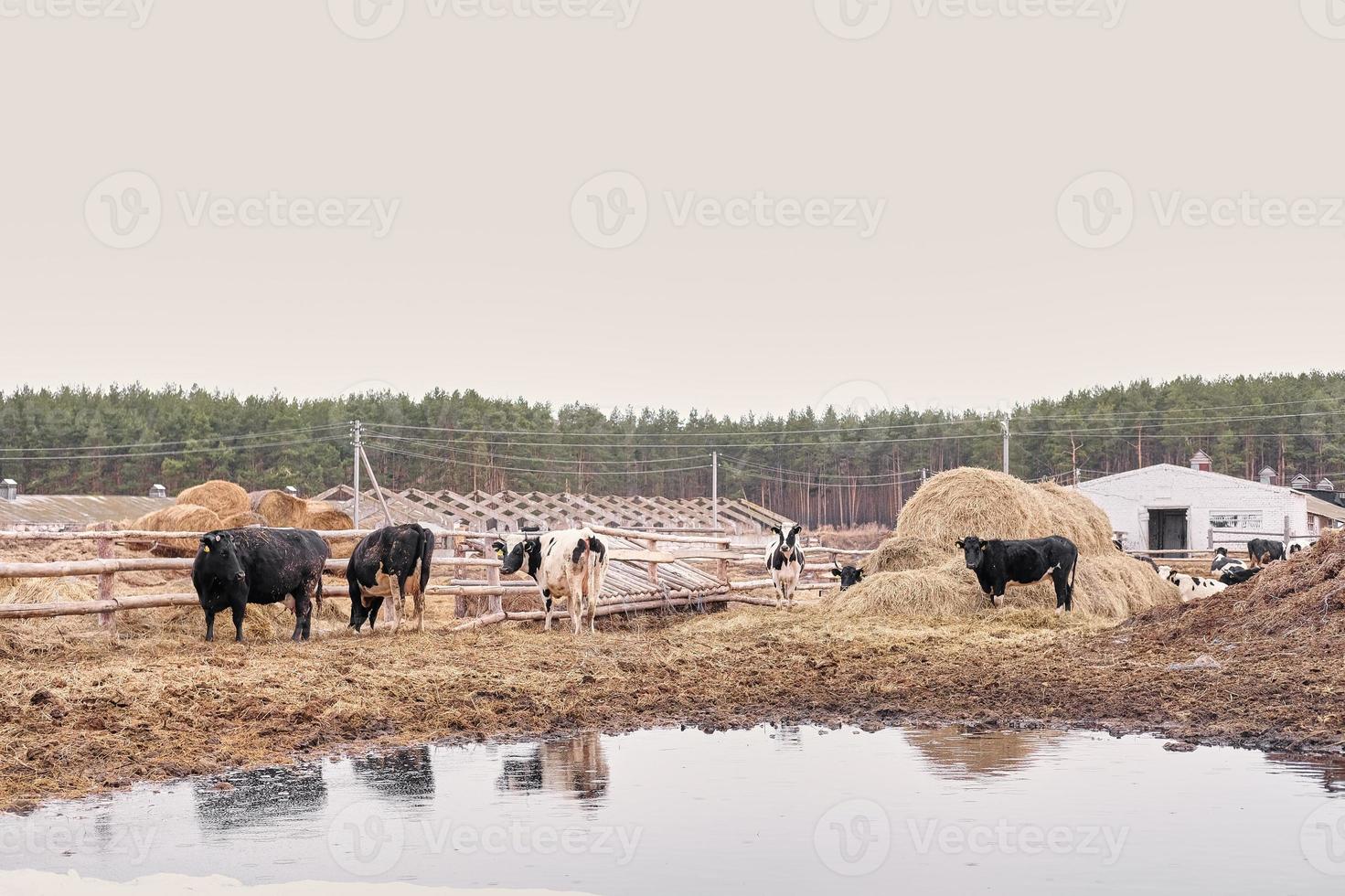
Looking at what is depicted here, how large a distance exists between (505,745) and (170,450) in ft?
286

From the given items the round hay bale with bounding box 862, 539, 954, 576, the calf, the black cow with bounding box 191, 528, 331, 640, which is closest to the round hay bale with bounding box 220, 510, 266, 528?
the black cow with bounding box 191, 528, 331, 640

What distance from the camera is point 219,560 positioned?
15.2m

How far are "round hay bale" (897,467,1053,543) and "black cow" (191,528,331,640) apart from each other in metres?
11.5

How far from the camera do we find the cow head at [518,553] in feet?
63.3

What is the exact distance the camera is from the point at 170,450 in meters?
89.8

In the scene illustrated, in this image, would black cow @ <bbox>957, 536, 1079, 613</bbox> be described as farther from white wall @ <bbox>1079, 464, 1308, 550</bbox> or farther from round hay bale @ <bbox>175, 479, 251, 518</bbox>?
white wall @ <bbox>1079, 464, 1308, 550</bbox>

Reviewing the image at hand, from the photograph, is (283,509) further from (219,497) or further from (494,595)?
(494,595)

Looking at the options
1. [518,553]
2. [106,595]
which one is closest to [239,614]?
[106,595]

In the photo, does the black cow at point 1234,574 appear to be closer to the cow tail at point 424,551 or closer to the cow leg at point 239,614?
the cow tail at point 424,551

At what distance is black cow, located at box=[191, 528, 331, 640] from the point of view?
1523 cm

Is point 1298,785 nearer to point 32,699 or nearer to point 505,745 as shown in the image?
point 505,745

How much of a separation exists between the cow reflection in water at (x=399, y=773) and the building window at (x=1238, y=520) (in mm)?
52987

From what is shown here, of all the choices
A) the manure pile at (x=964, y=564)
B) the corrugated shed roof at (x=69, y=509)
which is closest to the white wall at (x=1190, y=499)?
the manure pile at (x=964, y=564)

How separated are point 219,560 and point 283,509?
11740 mm
